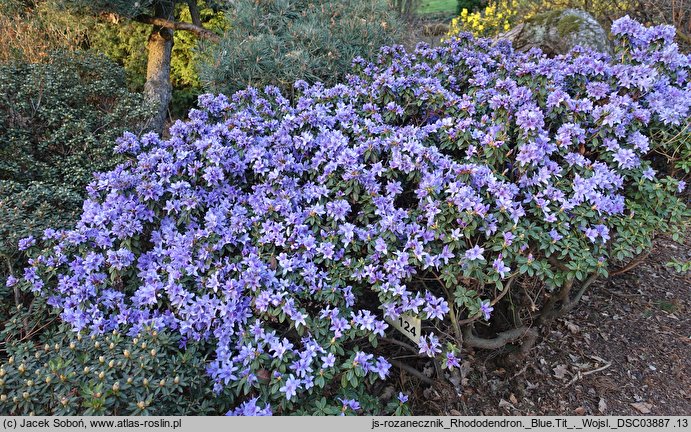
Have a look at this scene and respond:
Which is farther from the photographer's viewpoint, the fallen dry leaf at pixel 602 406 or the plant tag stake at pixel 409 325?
the fallen dry leaf at pixel 602 406

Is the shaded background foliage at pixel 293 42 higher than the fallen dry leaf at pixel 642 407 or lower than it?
higher

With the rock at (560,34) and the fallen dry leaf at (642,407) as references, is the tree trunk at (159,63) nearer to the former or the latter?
the rock at (560,34)

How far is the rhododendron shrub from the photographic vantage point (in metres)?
1.91

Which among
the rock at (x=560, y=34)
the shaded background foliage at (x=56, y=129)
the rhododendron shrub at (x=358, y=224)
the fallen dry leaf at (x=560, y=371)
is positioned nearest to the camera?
the rhododendron shrub at (x=358, y=224)

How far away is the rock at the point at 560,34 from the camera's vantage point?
4.43 metres

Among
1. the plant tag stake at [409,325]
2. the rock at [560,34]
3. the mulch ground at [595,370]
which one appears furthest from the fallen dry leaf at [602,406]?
the rock at [560,34]

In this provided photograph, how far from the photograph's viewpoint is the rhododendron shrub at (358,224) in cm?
191

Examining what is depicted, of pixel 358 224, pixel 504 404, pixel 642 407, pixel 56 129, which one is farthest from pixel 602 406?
pixel 56 129

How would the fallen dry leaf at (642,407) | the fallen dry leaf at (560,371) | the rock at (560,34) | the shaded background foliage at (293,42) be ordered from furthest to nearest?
the rock at (560,34)
the shaded background foliage at (293,42)
the fallen dry leaf at (560,371)
the fallen dry leaf at (642,407)

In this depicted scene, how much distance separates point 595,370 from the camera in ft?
8.86

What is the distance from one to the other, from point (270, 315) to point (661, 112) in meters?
1.84

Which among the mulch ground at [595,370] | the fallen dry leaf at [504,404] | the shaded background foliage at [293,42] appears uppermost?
the shaded background foliage at [293,42]

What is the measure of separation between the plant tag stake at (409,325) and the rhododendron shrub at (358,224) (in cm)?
4

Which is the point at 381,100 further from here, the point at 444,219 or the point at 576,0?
the point at 576,0
